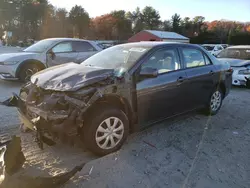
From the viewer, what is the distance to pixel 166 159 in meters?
3.33

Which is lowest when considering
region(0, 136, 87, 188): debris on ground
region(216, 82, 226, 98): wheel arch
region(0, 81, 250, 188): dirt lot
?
region(0, 81, 250, 188): dirt lot

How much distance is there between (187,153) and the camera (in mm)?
3510

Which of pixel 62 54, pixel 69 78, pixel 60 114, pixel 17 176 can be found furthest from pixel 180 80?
pixel 62 54

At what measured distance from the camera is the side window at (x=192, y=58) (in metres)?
4.40

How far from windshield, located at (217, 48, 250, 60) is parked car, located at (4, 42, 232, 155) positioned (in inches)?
223

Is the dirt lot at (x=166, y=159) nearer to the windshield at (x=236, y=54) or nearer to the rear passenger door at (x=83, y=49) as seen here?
the rear passenger door at (x=83, y=49)

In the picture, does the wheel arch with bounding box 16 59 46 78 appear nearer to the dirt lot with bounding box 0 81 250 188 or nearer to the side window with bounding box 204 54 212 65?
the dirt lot with bounding box 0 81 250 188

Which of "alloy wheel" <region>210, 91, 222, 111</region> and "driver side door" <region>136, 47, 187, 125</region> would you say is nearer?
"driver side door" <region>136, 47, 187, 125</region>

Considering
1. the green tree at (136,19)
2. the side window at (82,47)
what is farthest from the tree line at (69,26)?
the side window at (82,47)

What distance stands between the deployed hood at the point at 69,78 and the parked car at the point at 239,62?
6.40 m

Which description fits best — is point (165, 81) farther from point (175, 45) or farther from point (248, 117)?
point (248, 117)

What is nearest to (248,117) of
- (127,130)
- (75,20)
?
(127,130)

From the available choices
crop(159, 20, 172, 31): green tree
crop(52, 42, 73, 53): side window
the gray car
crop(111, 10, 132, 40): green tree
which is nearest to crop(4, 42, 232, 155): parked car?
the gray car

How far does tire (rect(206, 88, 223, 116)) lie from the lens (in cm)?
504
